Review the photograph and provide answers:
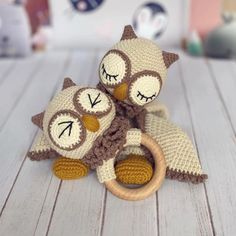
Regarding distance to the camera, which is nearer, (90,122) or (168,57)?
(90,122)

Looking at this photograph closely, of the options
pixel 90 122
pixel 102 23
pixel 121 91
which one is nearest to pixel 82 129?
pixel 90 122

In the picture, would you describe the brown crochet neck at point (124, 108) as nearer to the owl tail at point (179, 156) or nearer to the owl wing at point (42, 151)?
the owl tail at point (179, 156)

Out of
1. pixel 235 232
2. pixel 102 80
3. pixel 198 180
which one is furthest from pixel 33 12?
pixel 235 232

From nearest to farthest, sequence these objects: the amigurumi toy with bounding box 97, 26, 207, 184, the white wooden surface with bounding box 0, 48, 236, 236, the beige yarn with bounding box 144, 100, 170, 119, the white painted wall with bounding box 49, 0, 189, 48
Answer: the white wooden surface with bounding box 0, 48, 236, 236, the amigurumi toy with bounding box 97, 26, 207, 184, the beige yarn with bounding box 144, 100, 170, 119, the white painted wall with bounding box 49, 0, 189, 48

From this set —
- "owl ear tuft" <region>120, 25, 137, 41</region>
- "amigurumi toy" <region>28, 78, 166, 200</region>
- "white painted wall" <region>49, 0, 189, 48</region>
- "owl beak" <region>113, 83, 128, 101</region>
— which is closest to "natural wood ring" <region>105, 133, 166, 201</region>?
"amigurumi toy" <region>28, 78, 166, 200</region>

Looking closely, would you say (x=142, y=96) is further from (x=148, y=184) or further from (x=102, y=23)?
(x=102, y=23)

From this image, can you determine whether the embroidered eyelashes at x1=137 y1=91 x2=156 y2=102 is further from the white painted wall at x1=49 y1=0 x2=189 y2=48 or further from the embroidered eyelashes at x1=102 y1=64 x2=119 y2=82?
the white painted wall at x1=49 y1=0 x2=189 y2=48

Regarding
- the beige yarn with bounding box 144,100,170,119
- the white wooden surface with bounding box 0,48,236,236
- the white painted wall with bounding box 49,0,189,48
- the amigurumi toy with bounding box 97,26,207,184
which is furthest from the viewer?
the white painted wall with bounding box 49,0,189,48
